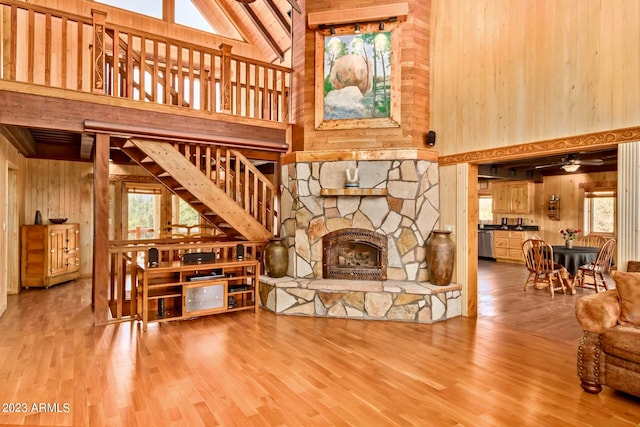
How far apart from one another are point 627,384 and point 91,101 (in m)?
5.77

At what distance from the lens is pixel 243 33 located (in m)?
8.80

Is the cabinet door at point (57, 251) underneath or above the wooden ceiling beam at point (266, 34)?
underneath

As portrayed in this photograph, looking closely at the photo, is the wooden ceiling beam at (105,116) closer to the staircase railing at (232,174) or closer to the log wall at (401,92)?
the staircase railing at (232,174)

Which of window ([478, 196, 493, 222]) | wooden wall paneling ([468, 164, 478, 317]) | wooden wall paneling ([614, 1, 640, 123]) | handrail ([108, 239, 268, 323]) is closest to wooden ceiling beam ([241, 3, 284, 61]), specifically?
handrail ([108, 239, 268, 323])

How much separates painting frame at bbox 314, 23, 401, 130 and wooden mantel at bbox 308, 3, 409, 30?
0.12 metres

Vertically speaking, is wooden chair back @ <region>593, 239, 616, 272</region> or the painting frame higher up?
the painting frame

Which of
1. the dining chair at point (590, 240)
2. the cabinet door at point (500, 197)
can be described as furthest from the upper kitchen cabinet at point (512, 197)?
the dining chair at point (590, 240)

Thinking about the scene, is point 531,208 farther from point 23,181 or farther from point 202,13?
point 23,181

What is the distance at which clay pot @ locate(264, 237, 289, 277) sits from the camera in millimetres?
5145

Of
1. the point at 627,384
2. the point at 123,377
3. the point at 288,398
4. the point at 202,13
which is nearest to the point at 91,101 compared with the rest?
the point at 123,377

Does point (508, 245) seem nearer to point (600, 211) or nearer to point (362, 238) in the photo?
point (600, 211)

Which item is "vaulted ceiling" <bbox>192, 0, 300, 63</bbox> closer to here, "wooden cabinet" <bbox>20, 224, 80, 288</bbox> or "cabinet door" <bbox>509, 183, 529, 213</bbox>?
"wooden cabinet" <bbox>20, 224, 80, 288</bbox>

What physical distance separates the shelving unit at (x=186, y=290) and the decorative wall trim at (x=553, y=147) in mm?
3178

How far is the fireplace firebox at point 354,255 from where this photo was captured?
508 centimetres
